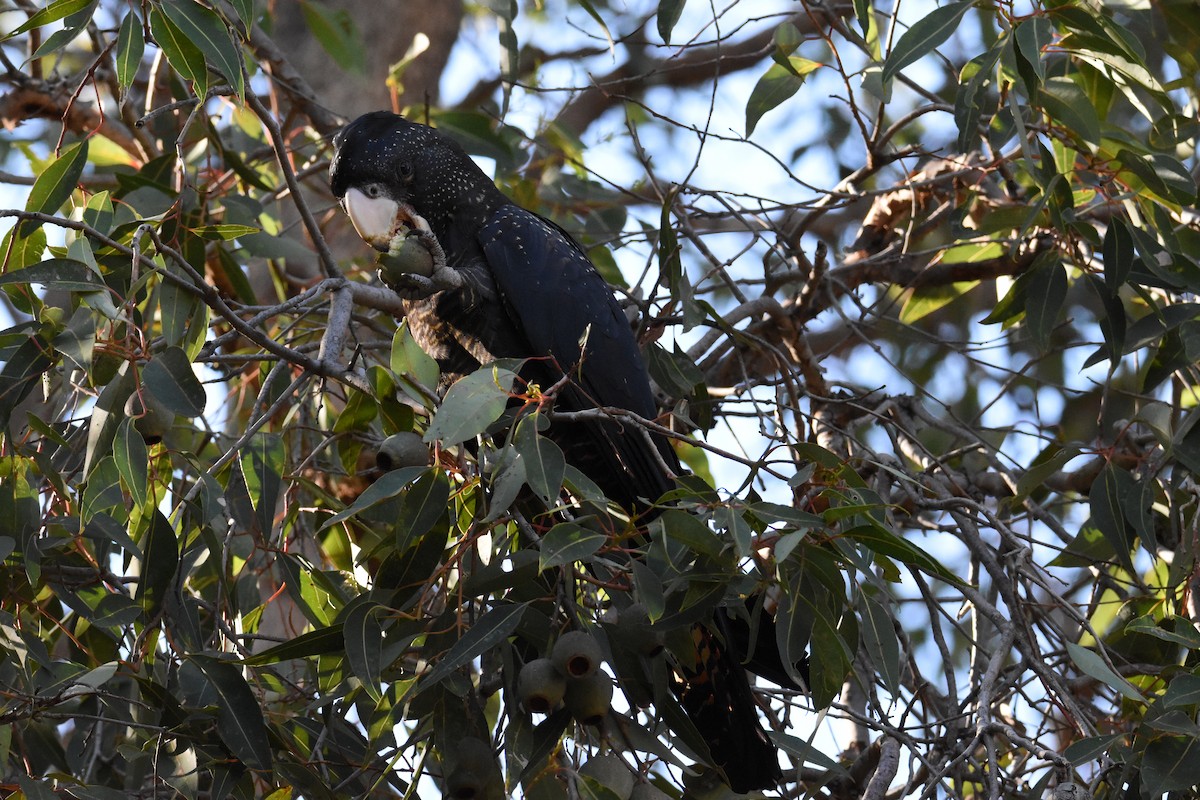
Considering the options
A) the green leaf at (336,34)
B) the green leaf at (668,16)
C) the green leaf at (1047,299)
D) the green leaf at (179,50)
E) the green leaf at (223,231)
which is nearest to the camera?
the green leaf at (179,50)

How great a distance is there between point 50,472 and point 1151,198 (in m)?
1.92

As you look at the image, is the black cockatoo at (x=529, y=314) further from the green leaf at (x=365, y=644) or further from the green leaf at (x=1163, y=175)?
the green leaf at (x=1163, y=175)

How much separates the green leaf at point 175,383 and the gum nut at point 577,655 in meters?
0.53

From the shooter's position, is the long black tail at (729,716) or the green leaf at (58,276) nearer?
the green leaf at (58,276)

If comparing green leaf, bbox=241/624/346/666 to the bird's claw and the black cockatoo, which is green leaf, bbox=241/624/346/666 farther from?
the black cockatoo

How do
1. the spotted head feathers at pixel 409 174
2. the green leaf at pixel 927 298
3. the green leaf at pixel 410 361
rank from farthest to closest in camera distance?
the green leaf at pixel 927 298, the spotted head feathers at pixel 409 174, the green leaf at pixel 410 361

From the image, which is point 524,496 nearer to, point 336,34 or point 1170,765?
point 1170,765

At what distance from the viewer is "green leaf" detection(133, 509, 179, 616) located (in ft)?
5.22

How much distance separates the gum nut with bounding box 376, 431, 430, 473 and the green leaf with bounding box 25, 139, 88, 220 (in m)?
0.73

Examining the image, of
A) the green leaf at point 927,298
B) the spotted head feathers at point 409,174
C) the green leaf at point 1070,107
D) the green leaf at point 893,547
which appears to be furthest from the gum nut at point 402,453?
the green leaf at point 927,298

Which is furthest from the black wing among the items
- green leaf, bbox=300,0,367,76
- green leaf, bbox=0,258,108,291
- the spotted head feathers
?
green leaf, bbox=300,0,367,76

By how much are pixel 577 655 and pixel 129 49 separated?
1.05 m

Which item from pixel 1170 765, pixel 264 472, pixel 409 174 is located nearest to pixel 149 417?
pixel 264 472

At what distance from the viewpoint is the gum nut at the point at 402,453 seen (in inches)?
57.9
